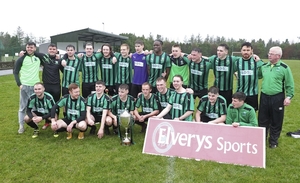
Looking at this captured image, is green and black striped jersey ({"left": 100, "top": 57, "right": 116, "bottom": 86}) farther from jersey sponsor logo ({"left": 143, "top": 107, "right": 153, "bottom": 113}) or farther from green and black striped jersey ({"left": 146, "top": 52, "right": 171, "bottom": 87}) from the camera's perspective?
jersey sponsor logo ({"left": 143, "top": 107, "right": 153, "bottom": 113})

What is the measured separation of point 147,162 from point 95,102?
185cm

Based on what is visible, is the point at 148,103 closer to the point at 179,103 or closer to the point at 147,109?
the point at 147,109

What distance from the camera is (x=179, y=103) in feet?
15.1

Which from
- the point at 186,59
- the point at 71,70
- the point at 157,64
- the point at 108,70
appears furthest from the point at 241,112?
the point at 71,70

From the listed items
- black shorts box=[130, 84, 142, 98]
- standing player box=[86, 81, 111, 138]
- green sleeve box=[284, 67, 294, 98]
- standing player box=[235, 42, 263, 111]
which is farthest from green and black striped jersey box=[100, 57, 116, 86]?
green sleeve box=[284, 67, 294, 98]

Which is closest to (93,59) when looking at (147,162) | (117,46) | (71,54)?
(71,54)

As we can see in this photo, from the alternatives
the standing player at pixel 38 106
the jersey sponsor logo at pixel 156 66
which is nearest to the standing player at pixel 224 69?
the jersey sponsor logo at pixel 156 66

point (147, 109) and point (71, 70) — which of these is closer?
point (147, 109)

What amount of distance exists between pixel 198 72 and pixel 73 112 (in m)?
2.53

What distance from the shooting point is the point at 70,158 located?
155 inches

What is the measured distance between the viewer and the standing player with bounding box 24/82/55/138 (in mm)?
4828

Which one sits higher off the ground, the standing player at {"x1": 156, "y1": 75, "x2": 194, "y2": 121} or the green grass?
the standing player at {"x1": 156, "y1": 75, "x2": 194, "y2": 121}

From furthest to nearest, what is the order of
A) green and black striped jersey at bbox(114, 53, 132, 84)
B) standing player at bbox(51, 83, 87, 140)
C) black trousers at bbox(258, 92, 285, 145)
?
1. green and black striped jersey at bbox(114, 53, 132, 84)
2. standing player at bbox(51, 83, 87, 140)
3. black trousers at bbox(258, 92, 285, 145)

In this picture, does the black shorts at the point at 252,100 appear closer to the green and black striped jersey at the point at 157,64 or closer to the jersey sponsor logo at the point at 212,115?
the jersey sponsor logo at the point at 212,115
